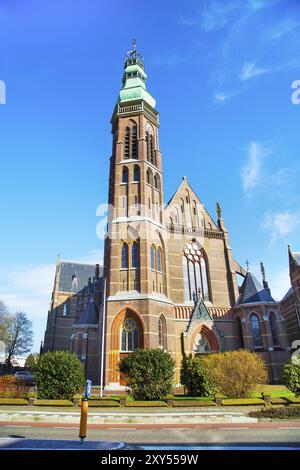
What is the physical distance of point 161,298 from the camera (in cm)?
2961

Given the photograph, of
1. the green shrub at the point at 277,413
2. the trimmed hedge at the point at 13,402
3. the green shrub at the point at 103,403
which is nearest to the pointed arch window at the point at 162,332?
the green shrub at the point at 103,403

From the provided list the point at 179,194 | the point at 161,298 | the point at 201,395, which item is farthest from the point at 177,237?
the point at 201,395

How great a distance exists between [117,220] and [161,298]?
9.18 m

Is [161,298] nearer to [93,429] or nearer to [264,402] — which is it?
[264,402]

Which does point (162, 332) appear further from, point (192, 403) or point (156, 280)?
point (192, 403)

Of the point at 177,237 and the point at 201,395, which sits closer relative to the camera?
the point at 201,395

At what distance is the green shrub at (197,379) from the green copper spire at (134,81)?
3057cm

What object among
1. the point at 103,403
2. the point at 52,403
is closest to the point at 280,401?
the point at 103,403

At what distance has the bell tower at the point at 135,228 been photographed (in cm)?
2792

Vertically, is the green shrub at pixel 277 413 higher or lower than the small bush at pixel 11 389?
lower

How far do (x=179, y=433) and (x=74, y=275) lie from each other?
46.9 m

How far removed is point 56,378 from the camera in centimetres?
2038

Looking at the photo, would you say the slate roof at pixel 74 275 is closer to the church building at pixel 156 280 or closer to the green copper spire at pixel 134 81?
the church building at pixel 156 280

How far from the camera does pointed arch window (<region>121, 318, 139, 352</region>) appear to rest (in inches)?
1088
